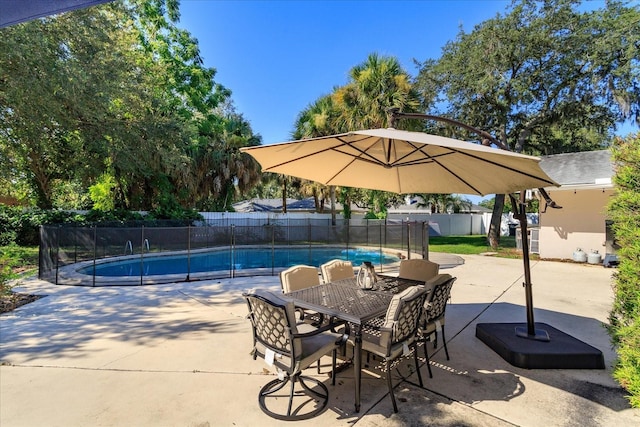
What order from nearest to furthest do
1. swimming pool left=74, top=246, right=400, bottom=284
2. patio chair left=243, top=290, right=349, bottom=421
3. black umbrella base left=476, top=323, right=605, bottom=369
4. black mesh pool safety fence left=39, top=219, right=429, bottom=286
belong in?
patio chair left=243, top=290, right=349, bottom=421 < black umbrella base left=476, top=323, right=605, bottom=369 < black mesh pool safety fence left=39, top=219, right=429, bottom=286 < swimming pool left=74, top=246, right=400, bottom=284

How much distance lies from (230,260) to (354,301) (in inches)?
293

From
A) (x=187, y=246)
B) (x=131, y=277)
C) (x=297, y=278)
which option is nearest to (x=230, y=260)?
(x=187, y=246)

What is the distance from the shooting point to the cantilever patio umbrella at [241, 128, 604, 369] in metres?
3.04

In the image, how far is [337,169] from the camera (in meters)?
4.54

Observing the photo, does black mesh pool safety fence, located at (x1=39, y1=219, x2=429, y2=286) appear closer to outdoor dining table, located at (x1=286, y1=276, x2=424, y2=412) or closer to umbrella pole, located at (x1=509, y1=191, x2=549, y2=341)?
outdoor dining table, located at (x1=286, y1=276, x2=424, y2=412)

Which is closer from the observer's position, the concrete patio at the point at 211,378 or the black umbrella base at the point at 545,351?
the concrete patio at the point at 211,378

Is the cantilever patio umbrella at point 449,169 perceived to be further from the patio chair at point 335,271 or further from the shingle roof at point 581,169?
the shingle roof at point 581,169

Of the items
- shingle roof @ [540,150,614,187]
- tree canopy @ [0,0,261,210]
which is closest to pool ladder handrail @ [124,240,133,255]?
tree canopy @ [0,0,261,210]

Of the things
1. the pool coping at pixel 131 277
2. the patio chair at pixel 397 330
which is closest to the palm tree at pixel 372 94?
the pool coping at pixel 131 277

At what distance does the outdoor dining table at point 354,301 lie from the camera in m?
2.69

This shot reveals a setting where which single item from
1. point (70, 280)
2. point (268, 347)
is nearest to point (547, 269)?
point (268, 347)

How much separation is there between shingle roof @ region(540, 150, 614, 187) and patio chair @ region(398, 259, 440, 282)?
7.13 m

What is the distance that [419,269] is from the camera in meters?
4.80

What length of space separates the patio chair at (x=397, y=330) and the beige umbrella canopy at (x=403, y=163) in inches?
51.7
